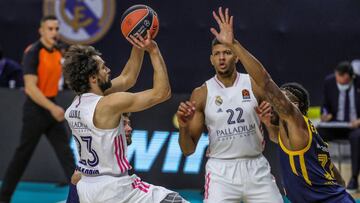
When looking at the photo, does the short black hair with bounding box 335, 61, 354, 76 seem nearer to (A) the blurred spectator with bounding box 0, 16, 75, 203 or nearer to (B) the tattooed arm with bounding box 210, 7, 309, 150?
(A) the blurred spectator with bounding box 0, 16, 75, 203

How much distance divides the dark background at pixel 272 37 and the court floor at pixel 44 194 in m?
1.95

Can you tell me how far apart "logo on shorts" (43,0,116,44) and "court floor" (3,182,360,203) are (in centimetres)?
255

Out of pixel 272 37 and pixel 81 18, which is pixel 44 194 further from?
pixel 272 37

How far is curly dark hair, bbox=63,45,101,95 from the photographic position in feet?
21.1

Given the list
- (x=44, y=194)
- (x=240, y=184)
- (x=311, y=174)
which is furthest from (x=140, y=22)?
(x=44, y=194)

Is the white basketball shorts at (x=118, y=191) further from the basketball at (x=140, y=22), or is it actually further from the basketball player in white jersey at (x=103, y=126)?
the basketball at (x=140, y=22)

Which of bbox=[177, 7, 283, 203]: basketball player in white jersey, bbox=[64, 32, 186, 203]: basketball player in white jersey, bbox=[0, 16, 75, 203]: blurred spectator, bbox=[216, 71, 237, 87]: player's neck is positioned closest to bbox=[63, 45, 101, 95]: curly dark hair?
bbox=[64, 32, 186, 203]: basketball player in white jersey

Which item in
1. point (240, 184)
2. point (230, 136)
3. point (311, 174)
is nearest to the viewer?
point (311, 174)

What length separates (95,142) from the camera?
6344 mm

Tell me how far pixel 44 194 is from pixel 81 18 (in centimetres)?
325

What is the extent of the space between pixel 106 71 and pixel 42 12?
22.3ft

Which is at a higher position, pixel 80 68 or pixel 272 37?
pixel 80 68

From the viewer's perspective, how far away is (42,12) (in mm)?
13047

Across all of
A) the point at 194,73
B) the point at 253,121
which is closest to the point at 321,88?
the point at 194,73
